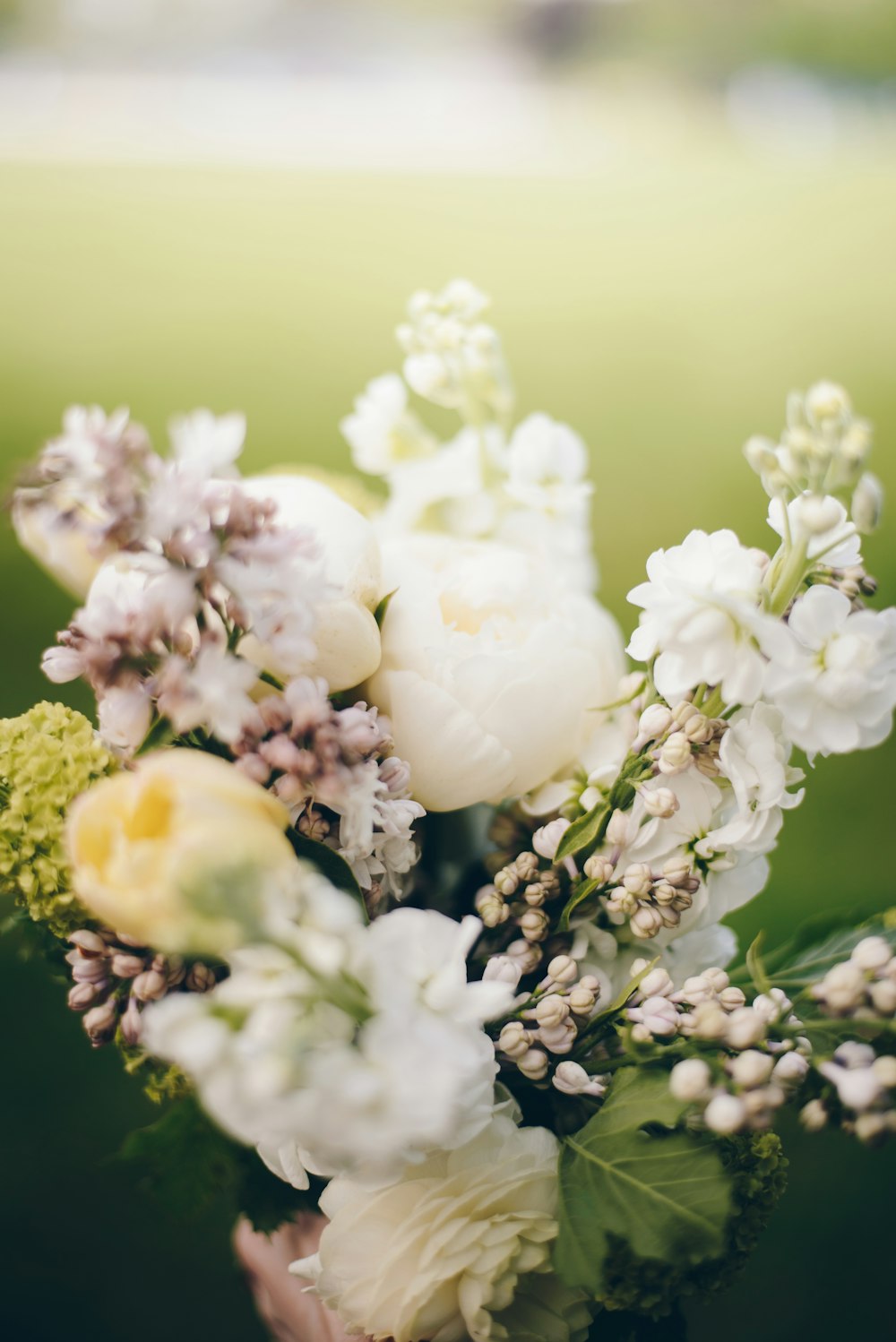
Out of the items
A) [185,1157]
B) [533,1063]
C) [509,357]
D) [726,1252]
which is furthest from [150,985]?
[509,357]

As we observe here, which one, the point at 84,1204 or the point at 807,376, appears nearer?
the point at 84,1204

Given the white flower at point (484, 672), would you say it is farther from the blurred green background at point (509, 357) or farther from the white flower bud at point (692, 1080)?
the blurred green background at point (509, 357)

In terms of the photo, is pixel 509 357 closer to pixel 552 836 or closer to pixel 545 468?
pixel 545 468

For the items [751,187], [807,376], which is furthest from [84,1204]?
[751,187]

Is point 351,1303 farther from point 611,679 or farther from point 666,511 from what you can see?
point 666,511

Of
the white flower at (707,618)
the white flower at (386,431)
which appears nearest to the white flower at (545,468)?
the white flower at (386,431)

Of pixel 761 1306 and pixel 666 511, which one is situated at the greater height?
pixel 666 511
